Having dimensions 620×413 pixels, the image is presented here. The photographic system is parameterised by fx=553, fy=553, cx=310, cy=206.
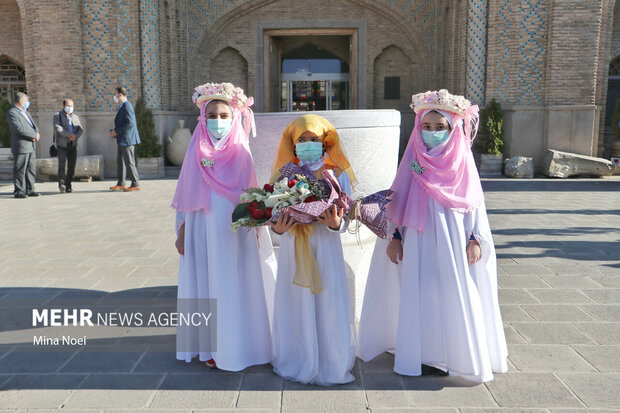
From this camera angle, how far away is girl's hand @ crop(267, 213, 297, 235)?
2895 mm

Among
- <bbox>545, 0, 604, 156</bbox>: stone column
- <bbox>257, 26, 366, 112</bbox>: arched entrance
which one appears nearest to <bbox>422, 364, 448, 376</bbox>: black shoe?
<bbox>545, 0, 604, 156</bbox>: stone column

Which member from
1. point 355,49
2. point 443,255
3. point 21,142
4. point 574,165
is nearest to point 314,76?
point 355,49

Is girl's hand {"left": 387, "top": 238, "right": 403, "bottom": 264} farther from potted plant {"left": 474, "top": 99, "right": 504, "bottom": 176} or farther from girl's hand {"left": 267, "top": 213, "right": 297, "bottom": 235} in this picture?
potted plant {"left": 474, "top": 99, "right": 504, "bottom": 176}

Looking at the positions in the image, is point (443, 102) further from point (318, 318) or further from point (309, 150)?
point (318, 318)

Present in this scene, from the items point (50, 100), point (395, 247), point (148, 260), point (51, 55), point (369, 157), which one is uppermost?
point (51, 55)

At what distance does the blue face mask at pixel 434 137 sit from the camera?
3041mm

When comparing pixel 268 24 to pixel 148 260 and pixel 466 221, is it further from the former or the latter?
pixel 466 221

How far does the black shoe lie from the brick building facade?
37.5 feet

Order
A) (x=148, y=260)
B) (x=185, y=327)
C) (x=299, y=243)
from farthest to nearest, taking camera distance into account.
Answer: (x=148, y=260) → (x=185, y=327) → (x=299, y=243)

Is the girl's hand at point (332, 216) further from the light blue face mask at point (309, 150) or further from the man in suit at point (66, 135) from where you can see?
the man in suit at point (66, 135)

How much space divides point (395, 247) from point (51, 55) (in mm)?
12144

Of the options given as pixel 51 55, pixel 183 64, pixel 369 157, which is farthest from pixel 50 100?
pixel 369 157

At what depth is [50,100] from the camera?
13.0 meters

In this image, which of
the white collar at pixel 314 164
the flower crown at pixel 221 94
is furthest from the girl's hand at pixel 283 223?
the flower crown at pixel 221 94
